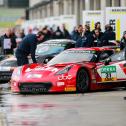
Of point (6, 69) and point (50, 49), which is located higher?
point (50, 49)

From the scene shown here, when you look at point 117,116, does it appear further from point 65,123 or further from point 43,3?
point 43,3

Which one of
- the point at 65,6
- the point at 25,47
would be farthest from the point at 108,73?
the point at 65,6

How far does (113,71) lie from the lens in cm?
1916

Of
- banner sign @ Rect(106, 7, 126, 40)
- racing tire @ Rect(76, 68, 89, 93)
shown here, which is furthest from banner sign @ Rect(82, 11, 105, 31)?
racing tire @ Rect(76, 68, 89, 93)

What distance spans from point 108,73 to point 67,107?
4434mm

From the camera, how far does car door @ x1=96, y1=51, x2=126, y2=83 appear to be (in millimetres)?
18969

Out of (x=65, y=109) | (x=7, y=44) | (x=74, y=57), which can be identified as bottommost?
(x=65, y=109)

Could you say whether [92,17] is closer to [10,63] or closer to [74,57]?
[10,63]

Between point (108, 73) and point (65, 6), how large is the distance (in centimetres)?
4110

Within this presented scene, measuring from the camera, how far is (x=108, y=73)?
19.1 m

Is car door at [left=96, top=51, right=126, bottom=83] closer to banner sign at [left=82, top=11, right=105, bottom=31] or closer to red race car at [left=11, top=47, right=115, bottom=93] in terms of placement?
red race car at [left=11, top=47, right=115, bottom=93]

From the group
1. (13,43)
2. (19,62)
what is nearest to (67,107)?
(19,62)

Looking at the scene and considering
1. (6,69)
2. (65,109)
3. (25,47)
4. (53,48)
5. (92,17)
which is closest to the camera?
(65,109)

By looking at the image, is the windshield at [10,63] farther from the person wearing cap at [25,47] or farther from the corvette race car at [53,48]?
the person wearing cap at [25,47]
